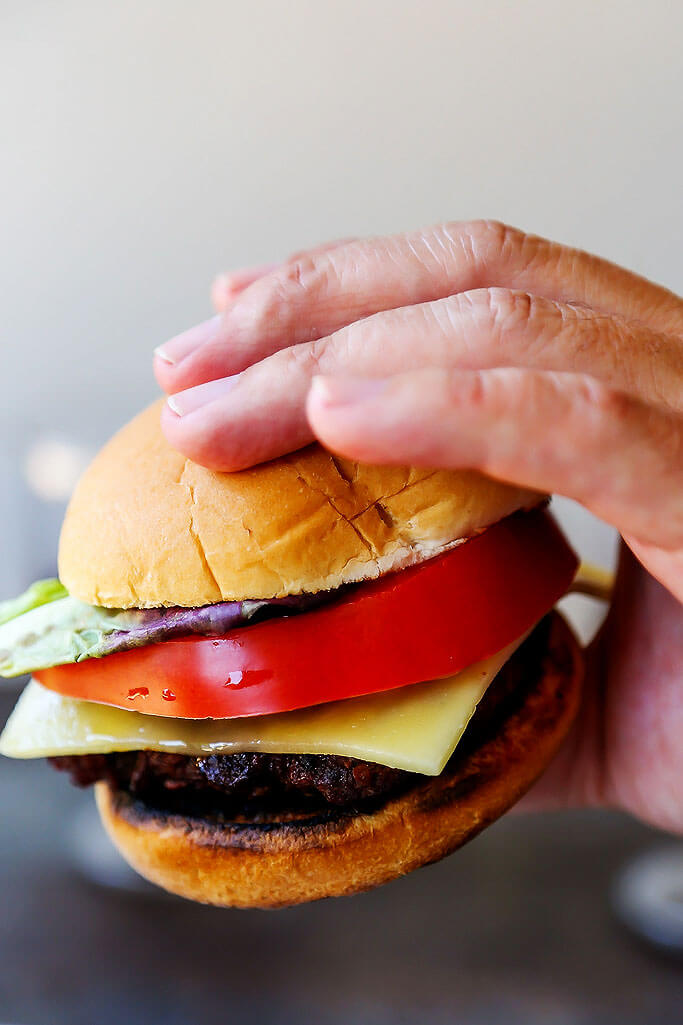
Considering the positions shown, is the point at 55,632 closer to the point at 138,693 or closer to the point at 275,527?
Result: the point at 138,693

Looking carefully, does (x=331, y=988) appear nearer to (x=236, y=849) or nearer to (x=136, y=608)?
(x=236, y=849)

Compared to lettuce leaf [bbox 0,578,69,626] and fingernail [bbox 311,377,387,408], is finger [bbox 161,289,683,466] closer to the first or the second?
fingernail [bbox 311,377,387,408]

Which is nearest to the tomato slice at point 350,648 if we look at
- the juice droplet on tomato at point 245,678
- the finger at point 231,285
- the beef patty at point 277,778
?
the juice droplet on tomato at point 245,678

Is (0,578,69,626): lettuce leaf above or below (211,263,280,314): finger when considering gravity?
below

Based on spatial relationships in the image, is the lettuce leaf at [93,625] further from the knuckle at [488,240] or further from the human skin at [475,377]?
the knuckle at [488,240]

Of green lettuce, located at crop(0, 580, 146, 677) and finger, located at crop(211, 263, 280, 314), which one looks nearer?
green lettuce, located at crop(0, 580, 146, 677)

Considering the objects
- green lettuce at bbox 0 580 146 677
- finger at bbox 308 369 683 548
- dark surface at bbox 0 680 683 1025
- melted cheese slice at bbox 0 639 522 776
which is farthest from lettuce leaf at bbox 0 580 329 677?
dark surface at bbox 0 680 683 1025
